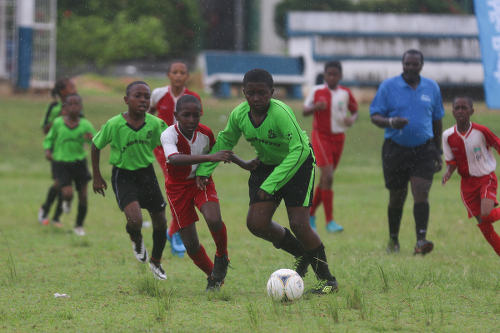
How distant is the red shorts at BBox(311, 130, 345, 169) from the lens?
12.0 meters

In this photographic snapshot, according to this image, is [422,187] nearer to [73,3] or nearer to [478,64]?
[478,64]

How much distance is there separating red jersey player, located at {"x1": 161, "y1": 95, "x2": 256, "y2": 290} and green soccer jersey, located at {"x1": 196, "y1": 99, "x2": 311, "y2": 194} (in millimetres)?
217

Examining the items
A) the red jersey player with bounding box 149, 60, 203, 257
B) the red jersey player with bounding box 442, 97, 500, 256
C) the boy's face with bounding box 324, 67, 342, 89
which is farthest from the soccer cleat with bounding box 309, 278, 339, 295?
the boy's face with bounding box 324, 67, 342, 89

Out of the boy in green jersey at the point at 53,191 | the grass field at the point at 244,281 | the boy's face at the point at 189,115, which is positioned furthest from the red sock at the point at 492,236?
the boy in green jersey at the point at 53,191

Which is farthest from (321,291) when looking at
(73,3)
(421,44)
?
(73,3)

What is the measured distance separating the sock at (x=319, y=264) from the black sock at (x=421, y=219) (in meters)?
2.39

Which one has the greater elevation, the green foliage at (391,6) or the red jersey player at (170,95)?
the green foliage at (391,6)

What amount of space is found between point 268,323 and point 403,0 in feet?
159

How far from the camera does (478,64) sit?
37.2 meters

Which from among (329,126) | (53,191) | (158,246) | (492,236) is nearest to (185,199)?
(158,246)

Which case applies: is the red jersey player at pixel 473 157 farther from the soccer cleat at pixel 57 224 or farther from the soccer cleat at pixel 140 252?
the soccer cleat at pixel 57 224

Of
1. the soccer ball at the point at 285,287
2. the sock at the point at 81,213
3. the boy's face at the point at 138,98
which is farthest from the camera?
the sock at the point at 81,213

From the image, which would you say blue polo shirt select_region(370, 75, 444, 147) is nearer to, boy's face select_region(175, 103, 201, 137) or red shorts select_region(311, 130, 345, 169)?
red shorts select_region(311, 130, 345, 169)

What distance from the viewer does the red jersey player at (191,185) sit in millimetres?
6824
